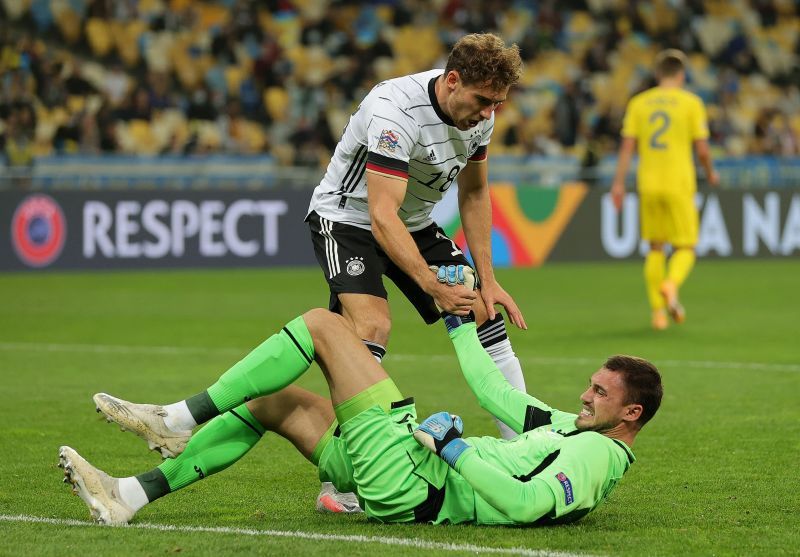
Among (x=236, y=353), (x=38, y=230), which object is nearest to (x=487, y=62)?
(x=236, y=353)

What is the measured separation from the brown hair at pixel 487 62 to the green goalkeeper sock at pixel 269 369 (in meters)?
1.27

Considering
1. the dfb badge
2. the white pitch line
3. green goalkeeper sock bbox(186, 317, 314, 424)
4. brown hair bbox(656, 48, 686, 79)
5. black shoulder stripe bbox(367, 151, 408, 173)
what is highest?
brown hair bbox(656, 48, 686, 79)

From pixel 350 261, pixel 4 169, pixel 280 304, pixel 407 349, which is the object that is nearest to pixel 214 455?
pixel 350 261

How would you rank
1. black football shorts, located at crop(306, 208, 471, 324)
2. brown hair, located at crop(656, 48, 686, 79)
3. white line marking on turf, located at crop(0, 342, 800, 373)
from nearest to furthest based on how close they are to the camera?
black football shorts, located at crop(306, 208, 471, 324) < white line marking on turf, located at crop(0, 342, 800, 373) < brown hair, located at crop(656, 48, 686, 79)

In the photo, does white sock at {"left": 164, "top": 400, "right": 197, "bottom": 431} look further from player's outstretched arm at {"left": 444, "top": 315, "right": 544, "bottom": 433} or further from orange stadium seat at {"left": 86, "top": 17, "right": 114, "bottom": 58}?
orange stadium seat at {"left": 86, "top": 17, "right": 114, "bottom": 58}

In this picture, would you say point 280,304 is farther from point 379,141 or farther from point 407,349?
point 379,141

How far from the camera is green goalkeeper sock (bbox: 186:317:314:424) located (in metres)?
5.28

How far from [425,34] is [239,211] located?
24.8ft

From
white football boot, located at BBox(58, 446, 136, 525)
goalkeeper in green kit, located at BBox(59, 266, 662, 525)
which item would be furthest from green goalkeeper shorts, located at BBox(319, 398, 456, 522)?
white football boot, located at BBox(58, 446, 136, 525)

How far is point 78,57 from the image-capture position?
2284cm

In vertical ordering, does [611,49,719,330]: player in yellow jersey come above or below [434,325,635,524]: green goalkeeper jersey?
above

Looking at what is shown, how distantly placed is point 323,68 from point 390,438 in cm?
2001

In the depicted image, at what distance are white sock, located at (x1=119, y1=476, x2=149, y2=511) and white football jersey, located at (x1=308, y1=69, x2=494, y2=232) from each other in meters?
1.66

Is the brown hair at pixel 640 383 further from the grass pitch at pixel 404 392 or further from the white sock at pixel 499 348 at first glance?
the white sock at pixel 499 348
